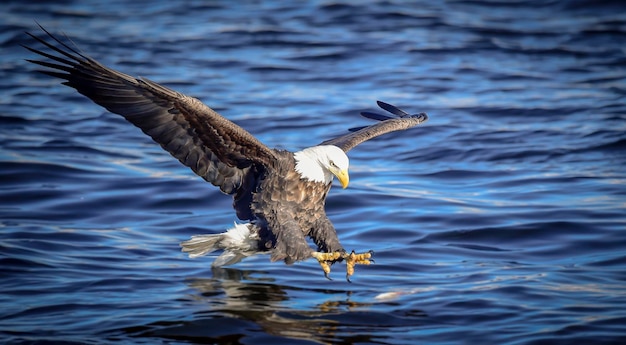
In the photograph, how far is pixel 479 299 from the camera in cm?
647

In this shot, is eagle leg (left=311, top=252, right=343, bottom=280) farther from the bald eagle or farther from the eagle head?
the eagle head

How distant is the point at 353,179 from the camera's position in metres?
10.2

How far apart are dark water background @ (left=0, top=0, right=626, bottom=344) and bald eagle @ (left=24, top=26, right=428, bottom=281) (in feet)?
1.34

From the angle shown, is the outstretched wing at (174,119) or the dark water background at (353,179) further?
the dark water background at (353,179)

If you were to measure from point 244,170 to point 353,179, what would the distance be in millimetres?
3654

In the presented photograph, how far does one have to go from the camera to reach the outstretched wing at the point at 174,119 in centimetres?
588

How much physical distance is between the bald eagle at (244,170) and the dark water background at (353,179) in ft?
1.34

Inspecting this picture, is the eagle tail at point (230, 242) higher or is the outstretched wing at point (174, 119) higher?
the outstretched wing at point (174, 119)

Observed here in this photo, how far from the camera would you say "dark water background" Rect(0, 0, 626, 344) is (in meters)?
6.24

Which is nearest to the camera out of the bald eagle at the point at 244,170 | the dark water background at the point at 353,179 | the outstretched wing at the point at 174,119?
the outstretched wing at the point at 174,119

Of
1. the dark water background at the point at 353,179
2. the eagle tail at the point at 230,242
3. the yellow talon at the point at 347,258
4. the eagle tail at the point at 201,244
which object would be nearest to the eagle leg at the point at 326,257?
the yellow talon at the point at 347,258

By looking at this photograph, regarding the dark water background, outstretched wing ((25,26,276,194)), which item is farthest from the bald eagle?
the dark water background

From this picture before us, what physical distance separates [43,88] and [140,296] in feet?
29.2

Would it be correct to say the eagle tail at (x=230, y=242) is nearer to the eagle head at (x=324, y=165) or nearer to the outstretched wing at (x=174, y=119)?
the outstretched wing at (x=174, y=119)
